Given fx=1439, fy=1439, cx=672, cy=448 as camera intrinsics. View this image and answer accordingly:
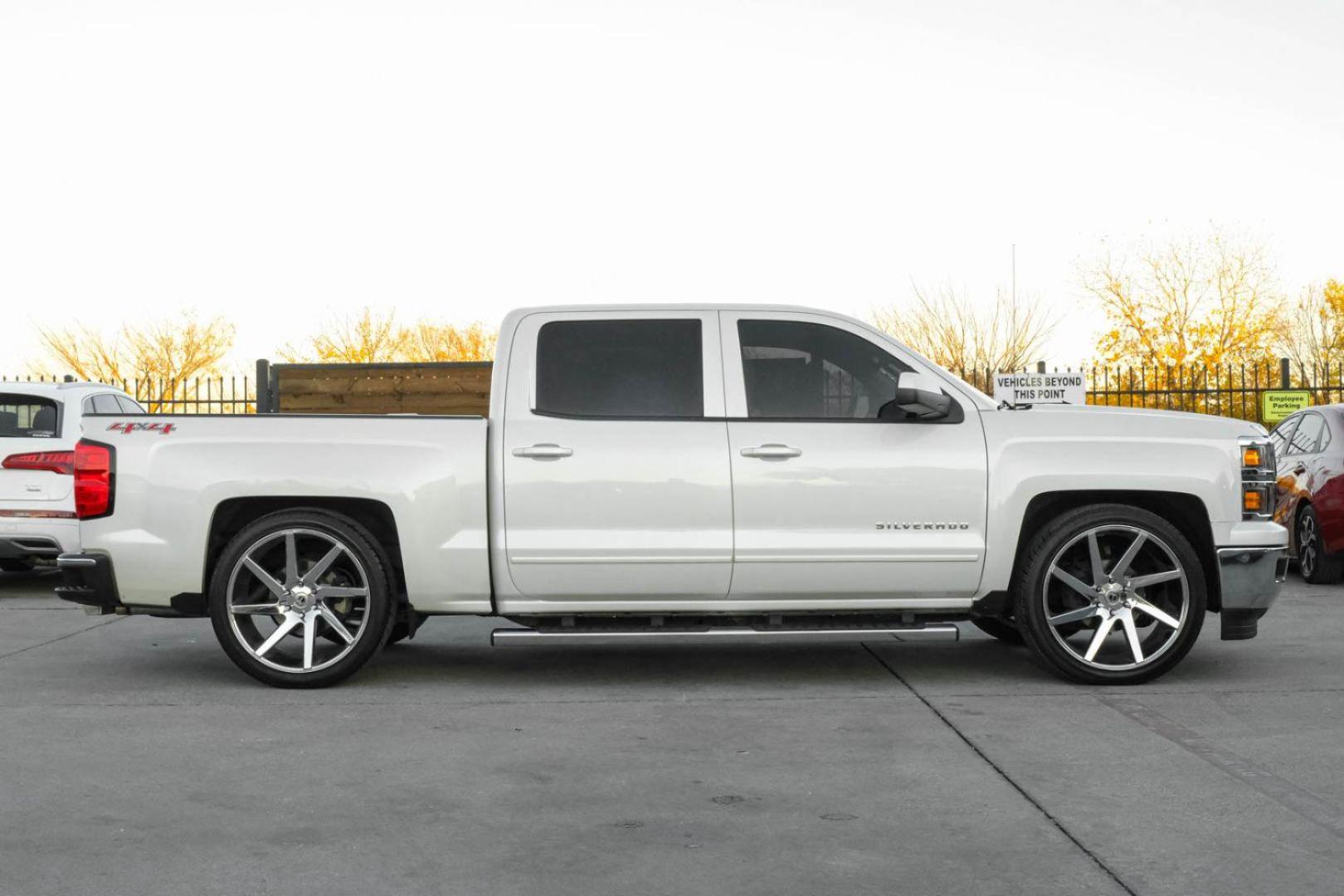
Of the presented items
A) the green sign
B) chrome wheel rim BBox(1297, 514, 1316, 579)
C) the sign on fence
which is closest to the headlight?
chrome wheel rim BBox(1297, 514, 1316, 579)

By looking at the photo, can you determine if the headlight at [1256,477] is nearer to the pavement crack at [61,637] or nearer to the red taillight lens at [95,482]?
the red taillight lens at [95,482]

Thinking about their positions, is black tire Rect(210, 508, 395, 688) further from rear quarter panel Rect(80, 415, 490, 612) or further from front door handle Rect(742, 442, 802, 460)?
front door handle Rect(742, 442, 802, 460)

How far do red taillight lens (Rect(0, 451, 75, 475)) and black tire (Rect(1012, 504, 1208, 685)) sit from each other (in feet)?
25.2

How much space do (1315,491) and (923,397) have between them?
20.8 feet

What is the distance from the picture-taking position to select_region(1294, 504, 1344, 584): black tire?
12.0 m

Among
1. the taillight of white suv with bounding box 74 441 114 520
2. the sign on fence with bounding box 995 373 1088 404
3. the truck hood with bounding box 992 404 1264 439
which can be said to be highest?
the sign on fence with bounding box 995 373 1088 404

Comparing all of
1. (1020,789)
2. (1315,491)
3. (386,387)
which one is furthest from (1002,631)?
(386,387)

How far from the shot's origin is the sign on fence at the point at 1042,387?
19234 millimetres

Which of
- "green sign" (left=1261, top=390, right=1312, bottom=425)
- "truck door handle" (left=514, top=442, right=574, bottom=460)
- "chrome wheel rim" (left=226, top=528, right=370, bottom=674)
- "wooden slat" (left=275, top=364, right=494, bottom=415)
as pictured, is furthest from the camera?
"green sign" (left=1261, top=390, right=1312, bottom=425)

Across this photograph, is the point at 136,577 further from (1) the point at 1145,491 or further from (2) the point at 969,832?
(1) the point at 1145,491

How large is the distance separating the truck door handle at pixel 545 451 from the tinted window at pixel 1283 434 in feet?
27.0

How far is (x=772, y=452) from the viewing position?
284 inches

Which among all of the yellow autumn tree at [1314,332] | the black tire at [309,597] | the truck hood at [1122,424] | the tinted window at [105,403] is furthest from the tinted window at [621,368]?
the yellow autumn tree at [1314,332]

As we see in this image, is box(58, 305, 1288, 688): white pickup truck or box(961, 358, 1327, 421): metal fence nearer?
box(58, 305, 1288, 688): white pickup truck
